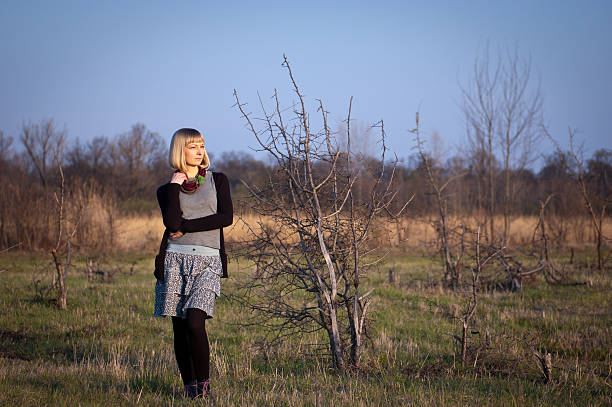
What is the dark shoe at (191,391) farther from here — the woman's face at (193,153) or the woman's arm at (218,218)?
the woman's face at (193,153)

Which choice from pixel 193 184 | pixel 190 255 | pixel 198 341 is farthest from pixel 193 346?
pixel 193 184

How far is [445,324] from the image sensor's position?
714 centimetres

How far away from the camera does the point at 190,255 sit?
366cm

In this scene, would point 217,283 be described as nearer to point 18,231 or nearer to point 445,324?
point 445,324

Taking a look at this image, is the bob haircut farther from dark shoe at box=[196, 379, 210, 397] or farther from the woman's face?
dark shoe at box=[196, 379, 210, 397]

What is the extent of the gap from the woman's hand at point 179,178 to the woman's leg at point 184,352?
3.21ft

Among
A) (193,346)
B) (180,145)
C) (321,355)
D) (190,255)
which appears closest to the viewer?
(193,346)

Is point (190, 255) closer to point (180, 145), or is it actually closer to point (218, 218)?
point (218, 218)

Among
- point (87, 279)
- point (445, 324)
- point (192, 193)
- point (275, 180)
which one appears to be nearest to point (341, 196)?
point (275, 180)

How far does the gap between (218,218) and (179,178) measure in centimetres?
42

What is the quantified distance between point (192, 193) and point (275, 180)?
45.8 inches

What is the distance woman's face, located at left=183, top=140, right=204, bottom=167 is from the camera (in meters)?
3.78

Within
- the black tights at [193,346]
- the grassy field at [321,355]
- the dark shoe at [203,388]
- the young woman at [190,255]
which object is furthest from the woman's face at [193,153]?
the grassy field at [321,355]

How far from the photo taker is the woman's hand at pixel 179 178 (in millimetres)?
3700
